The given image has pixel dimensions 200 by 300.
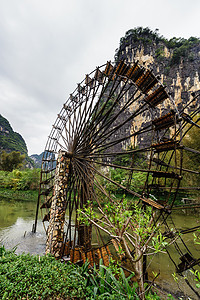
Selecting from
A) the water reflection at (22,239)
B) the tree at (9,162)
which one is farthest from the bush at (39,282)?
the tree at (9,162)

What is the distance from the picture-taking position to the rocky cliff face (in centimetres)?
3272

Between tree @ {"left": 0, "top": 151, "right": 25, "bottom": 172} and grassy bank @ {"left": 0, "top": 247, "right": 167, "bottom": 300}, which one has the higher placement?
tree @ {"left": 0, "top": 151, "right": 25, "bottom": 172}

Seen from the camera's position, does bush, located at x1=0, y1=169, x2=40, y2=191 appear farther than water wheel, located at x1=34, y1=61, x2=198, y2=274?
Yes

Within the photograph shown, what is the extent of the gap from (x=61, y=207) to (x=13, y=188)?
20.8m

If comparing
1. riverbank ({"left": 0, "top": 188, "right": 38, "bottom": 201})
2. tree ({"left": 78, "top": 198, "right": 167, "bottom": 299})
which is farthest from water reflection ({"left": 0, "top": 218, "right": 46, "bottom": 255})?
riverbank ({"left": 0, "top": 188, "right": 38, "bottom": 201})

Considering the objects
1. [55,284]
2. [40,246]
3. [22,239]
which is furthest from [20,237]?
[55,284]

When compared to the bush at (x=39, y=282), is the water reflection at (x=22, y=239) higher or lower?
lower

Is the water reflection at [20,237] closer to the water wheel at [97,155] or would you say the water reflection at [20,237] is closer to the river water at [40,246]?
the river water at [40,246]

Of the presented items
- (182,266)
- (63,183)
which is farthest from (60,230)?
(182,266)

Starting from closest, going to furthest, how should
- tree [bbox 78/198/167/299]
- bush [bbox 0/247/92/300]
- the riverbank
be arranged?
tree [bbox 78/198/167/299]
bush [bbox 0/247/92/300]
the riverbank

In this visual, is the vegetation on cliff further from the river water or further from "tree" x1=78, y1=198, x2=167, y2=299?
"tree" x1=78, y1=198, x2=167, y2=299

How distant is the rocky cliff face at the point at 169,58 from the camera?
3272cm

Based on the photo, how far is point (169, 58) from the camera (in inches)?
1483

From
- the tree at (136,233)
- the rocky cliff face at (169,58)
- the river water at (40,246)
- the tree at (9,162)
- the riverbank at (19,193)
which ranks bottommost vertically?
the riverbank at (19,193)
